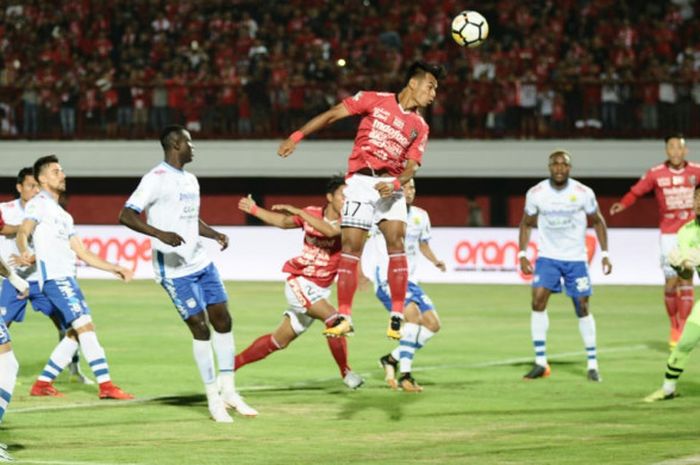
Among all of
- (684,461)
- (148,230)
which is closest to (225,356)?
(148,230)

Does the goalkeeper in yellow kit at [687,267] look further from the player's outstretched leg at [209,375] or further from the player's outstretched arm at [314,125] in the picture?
the player's outstretched leg at [209,375]

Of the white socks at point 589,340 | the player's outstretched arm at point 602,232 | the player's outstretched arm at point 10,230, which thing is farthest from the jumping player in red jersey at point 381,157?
the player's outstretched arm at point 602,232

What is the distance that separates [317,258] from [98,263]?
223 centimetres

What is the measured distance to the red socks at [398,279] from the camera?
41.5ft

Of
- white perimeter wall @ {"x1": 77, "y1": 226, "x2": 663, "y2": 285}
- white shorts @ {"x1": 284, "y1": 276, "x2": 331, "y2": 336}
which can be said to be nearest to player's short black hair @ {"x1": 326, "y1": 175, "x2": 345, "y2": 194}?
white shorts @ {"x1": 284, "y1": 276, "x2": 331, "y2": 336}

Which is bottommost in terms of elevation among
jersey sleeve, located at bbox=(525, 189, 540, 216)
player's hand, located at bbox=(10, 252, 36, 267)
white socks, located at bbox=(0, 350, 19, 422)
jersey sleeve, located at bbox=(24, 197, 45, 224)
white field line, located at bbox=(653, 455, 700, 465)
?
white field line, located at bbox=(653, 455, 700, 465)

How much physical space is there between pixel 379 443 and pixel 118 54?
30765mm

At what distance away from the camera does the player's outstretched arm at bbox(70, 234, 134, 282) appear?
1285 cm

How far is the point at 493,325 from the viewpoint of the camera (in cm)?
2284

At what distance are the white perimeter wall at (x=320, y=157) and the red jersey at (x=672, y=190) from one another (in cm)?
1606

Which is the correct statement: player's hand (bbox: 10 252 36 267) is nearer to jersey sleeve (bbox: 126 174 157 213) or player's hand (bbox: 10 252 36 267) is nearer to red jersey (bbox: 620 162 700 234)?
jersey sleeve (bbox: 126 174 157 213)

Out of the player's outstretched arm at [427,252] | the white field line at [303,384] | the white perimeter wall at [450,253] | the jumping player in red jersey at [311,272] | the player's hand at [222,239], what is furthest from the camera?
the white perimeter wall at [450,253]

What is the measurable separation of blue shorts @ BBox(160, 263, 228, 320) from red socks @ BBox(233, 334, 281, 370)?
1.86 metres

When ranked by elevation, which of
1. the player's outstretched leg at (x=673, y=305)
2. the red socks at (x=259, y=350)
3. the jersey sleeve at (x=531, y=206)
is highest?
the jersey sleeve at (x=531, y=206)
